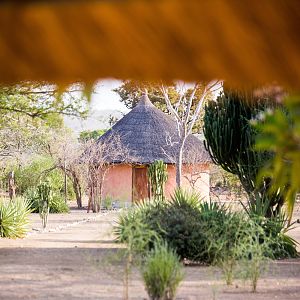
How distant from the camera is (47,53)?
0.51 m

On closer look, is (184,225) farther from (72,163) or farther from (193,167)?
(193,167)

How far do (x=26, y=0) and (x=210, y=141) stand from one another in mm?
15716

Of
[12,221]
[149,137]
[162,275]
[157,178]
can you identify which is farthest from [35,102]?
[149,137]

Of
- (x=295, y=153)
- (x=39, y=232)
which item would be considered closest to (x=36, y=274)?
(x=39, y=232)

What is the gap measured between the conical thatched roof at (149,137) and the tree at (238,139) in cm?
1662

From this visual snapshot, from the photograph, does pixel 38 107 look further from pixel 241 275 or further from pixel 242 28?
pixel 242 28

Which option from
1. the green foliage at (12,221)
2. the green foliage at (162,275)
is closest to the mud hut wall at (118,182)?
the green foliage at (12,221)

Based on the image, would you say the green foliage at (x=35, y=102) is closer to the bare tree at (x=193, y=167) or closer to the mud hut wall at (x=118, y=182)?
the mud hut wall at (x=118, y=182)

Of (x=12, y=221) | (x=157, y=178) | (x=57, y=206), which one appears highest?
(x=157, y=178)

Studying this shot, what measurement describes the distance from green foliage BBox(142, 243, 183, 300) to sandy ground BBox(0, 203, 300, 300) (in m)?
0.63

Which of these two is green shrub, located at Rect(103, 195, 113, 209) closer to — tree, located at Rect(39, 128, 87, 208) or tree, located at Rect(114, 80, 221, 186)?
tree, located at Rect(39, 128, 87, 208)

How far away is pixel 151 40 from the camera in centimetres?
51

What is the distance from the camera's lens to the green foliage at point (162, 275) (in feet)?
27.3

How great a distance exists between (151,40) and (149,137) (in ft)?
115
